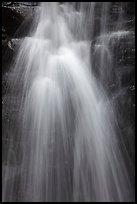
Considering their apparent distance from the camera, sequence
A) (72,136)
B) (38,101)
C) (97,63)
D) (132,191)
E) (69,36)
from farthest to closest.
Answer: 1. (69,36)
2. (97,63)
3. (38,101)
4. (72,136)
5. (132,191)

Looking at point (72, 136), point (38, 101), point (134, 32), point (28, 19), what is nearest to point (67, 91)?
point (38, 101)

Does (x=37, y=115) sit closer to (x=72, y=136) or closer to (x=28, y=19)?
(x=72, y=136)

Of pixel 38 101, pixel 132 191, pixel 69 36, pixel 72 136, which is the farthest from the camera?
pixel 69 36

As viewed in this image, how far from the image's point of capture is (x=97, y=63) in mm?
8289

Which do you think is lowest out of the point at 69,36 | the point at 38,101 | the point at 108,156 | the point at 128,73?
the point at 108,156

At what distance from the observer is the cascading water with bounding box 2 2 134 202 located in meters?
6.30

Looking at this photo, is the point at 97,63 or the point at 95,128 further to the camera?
the point at 97,63

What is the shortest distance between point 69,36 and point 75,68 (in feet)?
5.78

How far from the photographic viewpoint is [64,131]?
695cm

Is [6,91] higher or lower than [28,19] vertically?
lower

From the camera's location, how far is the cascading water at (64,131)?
6305 millimetres

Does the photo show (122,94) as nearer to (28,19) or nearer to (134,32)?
(134,32)

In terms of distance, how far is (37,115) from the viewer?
720 centimetres

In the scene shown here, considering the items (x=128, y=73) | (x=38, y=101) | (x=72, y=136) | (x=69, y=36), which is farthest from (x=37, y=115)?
(x=69, y=36)
